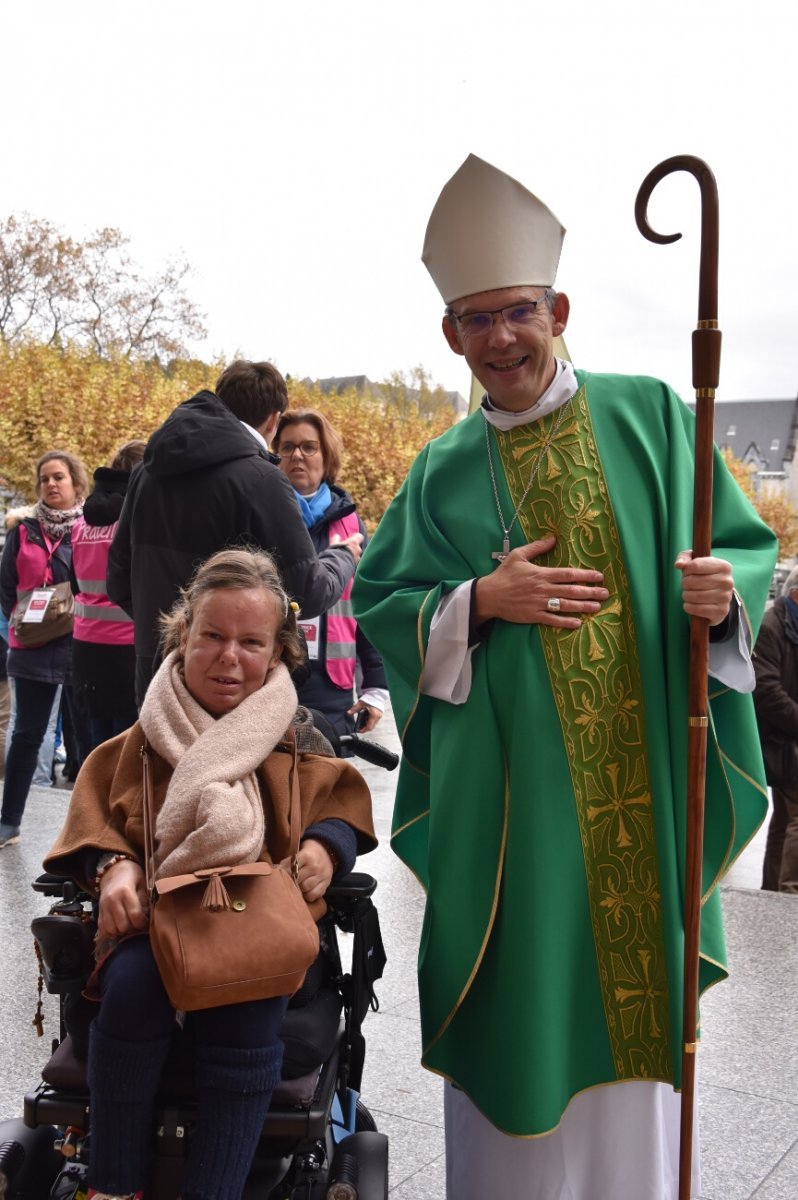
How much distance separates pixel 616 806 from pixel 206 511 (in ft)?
4.71

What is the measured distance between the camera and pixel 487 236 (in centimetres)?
236

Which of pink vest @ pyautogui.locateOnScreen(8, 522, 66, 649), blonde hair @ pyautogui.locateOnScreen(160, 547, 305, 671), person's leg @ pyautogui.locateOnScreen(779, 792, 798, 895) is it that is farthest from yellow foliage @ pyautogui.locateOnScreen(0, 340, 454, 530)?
blonde hair @ pyautogui.locateOnScreen(160, 547, 305, 671)

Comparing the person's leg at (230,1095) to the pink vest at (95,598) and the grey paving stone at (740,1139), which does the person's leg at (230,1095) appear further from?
the pink vest at (95,598)

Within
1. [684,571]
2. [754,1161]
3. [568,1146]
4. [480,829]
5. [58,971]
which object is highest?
[684,571]

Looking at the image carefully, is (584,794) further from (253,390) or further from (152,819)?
(253,390)

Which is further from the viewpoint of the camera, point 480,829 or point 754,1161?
point 754,1161

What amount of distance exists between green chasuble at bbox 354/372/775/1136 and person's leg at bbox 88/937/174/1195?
1.89 ft

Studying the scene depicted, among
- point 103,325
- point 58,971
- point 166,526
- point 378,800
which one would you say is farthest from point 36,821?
point 103,325

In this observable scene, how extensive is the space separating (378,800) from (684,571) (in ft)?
19.5

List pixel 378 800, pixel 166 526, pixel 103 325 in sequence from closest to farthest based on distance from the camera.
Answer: pixel 166 526 → pixel 378 800 → pixel 103 325

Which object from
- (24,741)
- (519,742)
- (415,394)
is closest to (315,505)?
(519,742)

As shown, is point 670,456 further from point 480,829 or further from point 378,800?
point 378,800

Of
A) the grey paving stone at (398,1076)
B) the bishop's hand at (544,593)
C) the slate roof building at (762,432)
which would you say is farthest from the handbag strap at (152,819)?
the slate roof building at (762,432)

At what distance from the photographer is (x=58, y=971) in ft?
7.16
